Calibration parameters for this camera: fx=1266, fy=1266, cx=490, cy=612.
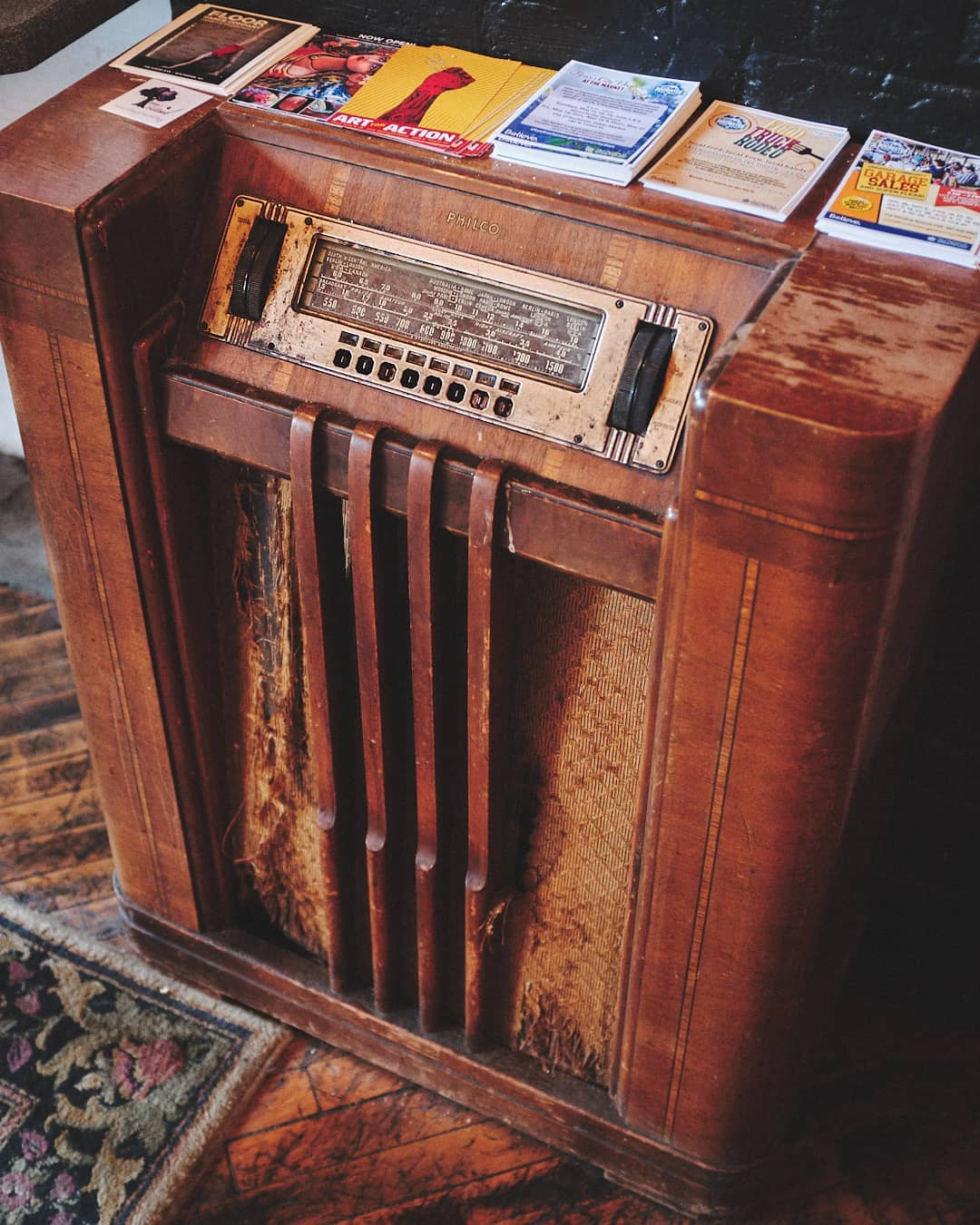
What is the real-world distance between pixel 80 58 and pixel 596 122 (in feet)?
3.27

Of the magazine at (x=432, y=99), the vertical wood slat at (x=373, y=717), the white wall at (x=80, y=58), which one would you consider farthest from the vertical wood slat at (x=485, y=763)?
the white wall at (x=80, y=58)

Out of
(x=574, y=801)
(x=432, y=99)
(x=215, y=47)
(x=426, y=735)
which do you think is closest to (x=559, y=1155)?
(x=574, y=801)

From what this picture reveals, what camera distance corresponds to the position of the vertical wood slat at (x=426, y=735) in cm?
130

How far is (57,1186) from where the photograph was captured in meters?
1.72

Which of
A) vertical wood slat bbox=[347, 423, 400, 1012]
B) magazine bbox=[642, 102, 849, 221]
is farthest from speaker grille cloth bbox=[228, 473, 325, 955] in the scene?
magazine bbox=[642, 102, 849, 221]

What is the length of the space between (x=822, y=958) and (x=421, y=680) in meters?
0.61

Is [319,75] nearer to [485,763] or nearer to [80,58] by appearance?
[80,58]

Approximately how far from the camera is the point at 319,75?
4.89 ft

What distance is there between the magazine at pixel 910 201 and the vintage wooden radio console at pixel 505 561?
1.2 inches

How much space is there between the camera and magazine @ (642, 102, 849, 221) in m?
1.27

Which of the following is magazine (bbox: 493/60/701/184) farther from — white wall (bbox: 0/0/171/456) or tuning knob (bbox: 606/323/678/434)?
white wall (bbox: 0/0/171/456)

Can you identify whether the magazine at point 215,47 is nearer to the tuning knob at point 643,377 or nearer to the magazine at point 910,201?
the tuning knob at point 643,377

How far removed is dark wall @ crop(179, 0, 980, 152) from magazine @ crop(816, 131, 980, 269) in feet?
0.17

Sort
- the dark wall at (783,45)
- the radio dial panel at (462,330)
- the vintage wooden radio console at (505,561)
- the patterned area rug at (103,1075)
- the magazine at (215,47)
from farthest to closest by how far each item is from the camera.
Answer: the patterned area rug at (103,1075)
the magazine at (215,47)
the dark wall at (783,45)
the radio dial panel at (462,330)
the vintage wooden radio console at (505,561)
